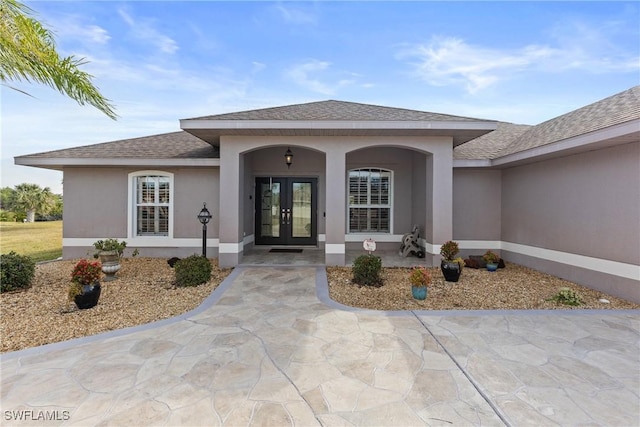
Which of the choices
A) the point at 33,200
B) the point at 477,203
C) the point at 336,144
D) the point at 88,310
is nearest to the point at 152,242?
the point at 88,310

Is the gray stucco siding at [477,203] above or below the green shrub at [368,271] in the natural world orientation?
above

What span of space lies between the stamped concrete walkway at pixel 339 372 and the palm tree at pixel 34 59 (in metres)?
3.70

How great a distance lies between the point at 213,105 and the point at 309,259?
9.53 metres

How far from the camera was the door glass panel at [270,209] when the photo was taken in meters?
9.77

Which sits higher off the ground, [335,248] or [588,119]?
[588,119]

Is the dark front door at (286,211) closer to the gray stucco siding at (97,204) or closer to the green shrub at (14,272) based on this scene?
the gray stucco siding at (97,204)

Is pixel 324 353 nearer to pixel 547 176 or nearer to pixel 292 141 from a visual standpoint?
pixel 292 141

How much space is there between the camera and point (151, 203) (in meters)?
8.47

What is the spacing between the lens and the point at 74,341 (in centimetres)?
344

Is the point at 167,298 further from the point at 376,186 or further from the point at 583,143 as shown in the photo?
the point at 583,143

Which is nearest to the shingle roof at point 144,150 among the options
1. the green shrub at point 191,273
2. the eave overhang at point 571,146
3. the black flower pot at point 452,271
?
the green shrub at point 191,273

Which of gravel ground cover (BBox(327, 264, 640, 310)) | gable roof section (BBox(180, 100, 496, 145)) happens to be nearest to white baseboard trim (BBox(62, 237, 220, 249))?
gable roof section (BBox(180, 100, 496, 145))

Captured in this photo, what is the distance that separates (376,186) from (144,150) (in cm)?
730

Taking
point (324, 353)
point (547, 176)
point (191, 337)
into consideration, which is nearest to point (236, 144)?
point (191, 337)
